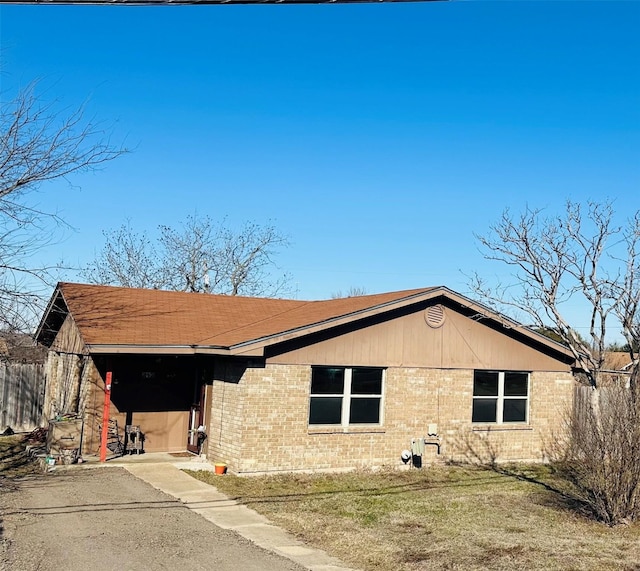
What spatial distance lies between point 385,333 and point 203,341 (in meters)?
4.32

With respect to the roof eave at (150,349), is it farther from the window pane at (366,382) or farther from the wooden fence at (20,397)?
the wooden fence at (20,397)

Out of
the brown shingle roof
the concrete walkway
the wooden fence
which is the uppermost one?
the brown shingle roof

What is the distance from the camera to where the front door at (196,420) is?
55.5 feet

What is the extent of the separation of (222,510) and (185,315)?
8238 millimetres

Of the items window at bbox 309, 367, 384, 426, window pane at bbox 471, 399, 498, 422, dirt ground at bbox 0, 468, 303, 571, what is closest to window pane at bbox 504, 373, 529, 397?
window pane at bbox 471, 399, 498, 422

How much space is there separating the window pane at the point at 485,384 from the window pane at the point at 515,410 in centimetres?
51

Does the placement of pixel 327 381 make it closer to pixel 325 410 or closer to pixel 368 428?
pixel 325 410

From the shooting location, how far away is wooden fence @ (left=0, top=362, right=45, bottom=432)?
22.0 m

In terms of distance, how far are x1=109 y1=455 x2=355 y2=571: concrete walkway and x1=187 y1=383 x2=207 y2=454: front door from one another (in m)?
0.94

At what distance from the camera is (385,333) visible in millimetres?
16734

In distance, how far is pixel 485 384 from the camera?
18266 mm

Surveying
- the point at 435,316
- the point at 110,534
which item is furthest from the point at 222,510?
the point at 435,316

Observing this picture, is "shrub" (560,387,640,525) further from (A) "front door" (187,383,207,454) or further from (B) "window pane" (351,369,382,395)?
(A) "front door" (187,383,207,454)

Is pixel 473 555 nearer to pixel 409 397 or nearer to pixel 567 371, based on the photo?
pixel 409 397
